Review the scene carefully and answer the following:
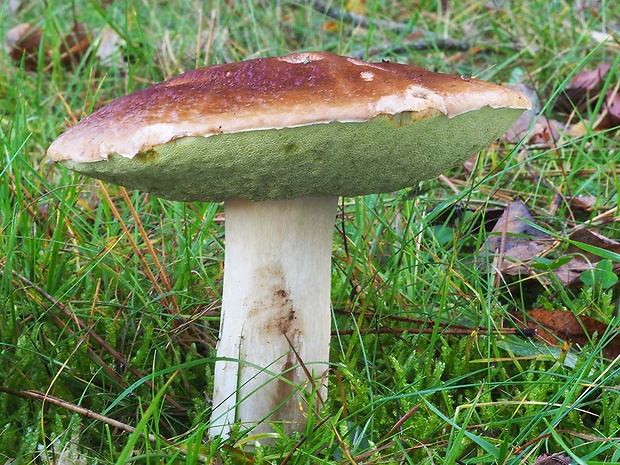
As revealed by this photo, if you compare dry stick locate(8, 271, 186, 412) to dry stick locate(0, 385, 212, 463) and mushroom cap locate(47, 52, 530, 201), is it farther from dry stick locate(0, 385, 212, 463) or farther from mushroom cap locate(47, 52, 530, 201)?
mushroom cap locate(47, 52, 530, 201)

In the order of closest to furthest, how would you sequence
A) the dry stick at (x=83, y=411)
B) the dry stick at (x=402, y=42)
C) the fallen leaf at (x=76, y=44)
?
1. the dry stick at (x=83, y=411)
2. the dry stick at (x=402, y=42)
3. the fallen leaf at (x=76, y=44)

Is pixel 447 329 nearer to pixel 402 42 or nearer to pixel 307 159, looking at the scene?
pixel 307 159

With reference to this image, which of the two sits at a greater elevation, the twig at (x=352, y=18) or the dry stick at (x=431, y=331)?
the twig at (x=352, y=18)

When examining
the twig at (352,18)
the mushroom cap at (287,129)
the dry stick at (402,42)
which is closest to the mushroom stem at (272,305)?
the mushroom cap at (287,129)

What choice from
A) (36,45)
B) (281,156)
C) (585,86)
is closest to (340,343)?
(281,156)

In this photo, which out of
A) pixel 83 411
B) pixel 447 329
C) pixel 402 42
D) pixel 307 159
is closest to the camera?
pixel 307 159

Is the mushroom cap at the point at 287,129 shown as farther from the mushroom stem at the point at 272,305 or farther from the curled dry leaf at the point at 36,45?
the curled dry leaf at the point at 36,45
